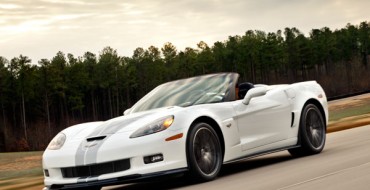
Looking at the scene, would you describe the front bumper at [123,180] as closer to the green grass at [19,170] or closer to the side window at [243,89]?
the side window at [243,89]

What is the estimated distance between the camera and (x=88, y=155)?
7254 millimetres

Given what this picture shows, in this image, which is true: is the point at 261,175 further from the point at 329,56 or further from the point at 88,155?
the point at 329,56

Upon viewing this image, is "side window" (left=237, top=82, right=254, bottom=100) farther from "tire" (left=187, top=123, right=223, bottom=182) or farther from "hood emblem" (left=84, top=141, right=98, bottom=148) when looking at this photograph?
"hood emblem" (left=84, top=141, right=98, bottom=148)

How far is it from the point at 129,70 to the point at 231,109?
139050 millimetres

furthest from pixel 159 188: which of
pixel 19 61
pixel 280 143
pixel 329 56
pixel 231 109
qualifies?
pixel 329 56

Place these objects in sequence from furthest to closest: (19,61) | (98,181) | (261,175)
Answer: (19,61) → (261,175) → (98,181)

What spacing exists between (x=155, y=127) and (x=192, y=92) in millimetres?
1303

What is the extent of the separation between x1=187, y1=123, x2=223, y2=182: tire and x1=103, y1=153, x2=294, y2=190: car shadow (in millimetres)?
225

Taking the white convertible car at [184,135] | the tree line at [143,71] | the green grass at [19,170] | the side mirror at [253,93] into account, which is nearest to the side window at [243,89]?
the white convertible car at [184,135]

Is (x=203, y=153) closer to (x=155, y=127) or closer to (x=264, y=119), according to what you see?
(x=155, y=127)

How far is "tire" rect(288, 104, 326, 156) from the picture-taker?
9695 mm

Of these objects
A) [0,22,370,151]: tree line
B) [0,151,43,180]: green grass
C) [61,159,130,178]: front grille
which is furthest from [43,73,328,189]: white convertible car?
[0,22,370,151]: tree line

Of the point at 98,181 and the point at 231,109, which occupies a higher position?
the point at 231,109

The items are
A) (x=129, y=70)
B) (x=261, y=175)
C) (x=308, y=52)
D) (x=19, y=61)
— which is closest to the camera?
(x=261, y=175)
